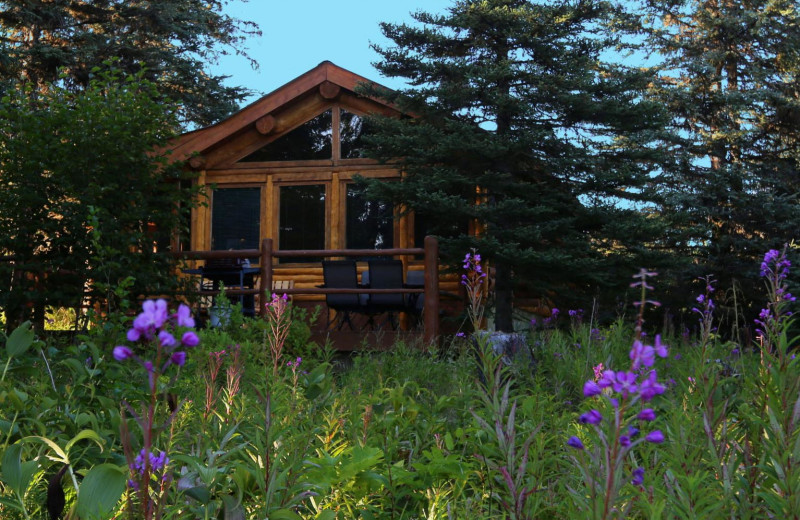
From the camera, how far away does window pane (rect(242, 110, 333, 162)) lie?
13805 mm

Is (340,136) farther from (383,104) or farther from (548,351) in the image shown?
(548,351)

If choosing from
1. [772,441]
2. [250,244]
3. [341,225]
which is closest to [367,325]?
[341,225]

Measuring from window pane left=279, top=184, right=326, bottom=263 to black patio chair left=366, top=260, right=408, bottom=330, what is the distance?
309 cm

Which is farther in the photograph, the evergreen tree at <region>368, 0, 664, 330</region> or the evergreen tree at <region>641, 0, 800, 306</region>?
the evergreen tree at <region>641, 0, 800, 306</region>

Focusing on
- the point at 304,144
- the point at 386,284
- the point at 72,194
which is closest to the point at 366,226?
the point at 304,144

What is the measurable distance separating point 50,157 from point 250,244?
441 cm

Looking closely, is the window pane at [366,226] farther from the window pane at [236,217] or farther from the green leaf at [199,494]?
the green leaf at [199,494]

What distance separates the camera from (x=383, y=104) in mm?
13445

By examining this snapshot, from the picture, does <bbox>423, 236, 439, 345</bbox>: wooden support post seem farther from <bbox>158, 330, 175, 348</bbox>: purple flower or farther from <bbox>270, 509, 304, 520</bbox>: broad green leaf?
<bbox>158, 330, 175, 348</bbox>: purple flower

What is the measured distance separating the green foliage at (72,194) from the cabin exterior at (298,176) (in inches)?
120

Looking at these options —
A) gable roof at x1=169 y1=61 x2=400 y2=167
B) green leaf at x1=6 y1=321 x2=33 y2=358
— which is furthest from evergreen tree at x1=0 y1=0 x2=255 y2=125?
green leaf at x1=6 y1=321 x2=33 y2=358

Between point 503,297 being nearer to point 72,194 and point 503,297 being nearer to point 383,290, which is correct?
point 383,290

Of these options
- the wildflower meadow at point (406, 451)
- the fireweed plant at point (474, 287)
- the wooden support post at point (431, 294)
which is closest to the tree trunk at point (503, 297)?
the wooden support post at point (431, 294)

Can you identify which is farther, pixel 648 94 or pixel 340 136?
pixel 648 94
